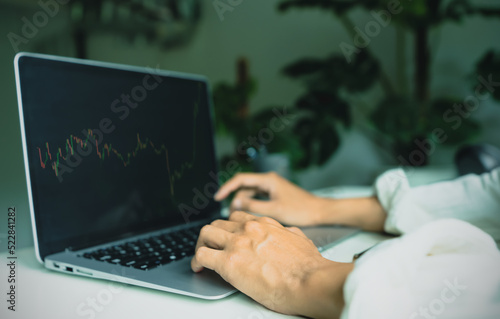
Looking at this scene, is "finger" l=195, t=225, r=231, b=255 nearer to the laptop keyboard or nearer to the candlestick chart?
the laptop keyboard

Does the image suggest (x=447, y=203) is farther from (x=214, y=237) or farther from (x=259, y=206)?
(x=214, y=237)

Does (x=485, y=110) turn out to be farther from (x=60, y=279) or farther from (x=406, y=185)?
(x=60, y=279)

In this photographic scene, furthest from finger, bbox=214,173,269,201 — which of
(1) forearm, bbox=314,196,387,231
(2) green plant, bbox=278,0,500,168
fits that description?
(2) green plant, bbox=278,0,500,168

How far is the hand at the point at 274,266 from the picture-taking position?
375mm

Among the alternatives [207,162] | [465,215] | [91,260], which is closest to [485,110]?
[465,215]

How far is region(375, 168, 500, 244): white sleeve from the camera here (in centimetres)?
67

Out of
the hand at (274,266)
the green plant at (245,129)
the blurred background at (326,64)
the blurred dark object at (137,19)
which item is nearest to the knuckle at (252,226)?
the hand at (274,266)

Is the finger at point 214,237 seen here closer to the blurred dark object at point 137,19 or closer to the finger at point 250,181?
the finger at point 250,181

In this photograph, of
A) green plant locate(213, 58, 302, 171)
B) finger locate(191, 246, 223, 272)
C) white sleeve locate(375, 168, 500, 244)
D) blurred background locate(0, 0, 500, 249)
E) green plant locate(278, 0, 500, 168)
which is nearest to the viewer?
finger locate(191, 246, 223, 272)

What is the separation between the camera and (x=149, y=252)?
1.78 feet

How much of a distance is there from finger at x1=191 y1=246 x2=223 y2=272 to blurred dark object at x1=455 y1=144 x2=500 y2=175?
0.75 m

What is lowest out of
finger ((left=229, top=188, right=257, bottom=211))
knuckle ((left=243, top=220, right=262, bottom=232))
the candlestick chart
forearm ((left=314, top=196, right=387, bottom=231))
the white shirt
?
forearm ((left=314, top=196, right=387, bottom=231))

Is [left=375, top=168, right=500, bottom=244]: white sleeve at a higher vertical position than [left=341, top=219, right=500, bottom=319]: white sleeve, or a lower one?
lower

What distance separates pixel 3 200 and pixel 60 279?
273 millimetres
